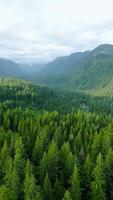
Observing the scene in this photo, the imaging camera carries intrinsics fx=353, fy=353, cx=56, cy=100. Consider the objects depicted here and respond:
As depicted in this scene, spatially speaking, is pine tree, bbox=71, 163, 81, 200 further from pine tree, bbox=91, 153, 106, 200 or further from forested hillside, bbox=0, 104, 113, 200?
pine tree, bbox=91, 153, 106, 200

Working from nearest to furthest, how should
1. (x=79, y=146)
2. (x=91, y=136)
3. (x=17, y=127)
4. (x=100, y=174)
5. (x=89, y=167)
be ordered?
(x=100, y=174)
(x=89, y=167)
(x=79, y=146)
(x=91, y=136)
(x=17, y=127)

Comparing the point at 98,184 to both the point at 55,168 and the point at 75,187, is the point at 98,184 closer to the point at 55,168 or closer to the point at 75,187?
the point at 75,187

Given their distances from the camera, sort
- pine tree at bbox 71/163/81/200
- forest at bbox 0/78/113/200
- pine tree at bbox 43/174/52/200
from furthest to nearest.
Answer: pine tree at bbox 71/163/81/200
pine tree at bbox 43/174/52/200
forest at bbox 0/78/113/200

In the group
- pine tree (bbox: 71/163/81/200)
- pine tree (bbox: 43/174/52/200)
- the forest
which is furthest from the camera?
pine tree (bbox: 71/163/81/200)

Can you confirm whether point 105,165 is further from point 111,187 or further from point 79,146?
point 79,146

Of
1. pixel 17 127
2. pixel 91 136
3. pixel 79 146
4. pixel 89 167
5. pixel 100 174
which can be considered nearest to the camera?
pixel 100 174

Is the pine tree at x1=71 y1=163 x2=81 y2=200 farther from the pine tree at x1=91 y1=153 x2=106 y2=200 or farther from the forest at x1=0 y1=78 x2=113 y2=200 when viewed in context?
the pine tree at x1=91 y1=153 x2=106 y2=200

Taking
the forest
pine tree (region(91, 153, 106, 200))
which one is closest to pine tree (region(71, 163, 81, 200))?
the forest

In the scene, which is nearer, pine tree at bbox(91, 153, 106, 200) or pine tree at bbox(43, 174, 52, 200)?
pine tree at bbox(91, 153, 106, 200)

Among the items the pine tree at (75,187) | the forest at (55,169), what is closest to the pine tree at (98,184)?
the forest at (55,169)

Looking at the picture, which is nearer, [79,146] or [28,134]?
[79,146]

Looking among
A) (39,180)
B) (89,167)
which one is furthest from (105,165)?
(39,180)
